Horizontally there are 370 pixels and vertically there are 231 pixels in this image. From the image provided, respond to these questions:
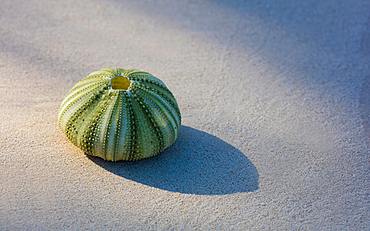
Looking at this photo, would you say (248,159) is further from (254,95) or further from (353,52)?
(353,52)

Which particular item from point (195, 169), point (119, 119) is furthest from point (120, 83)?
point (195, 169)

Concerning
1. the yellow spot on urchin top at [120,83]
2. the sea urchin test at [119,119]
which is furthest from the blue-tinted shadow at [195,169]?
the yellow spot on urchin top at [120,83]

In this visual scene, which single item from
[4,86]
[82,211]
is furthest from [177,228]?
[4,86]

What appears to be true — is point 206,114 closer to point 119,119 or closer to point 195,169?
point 195,169

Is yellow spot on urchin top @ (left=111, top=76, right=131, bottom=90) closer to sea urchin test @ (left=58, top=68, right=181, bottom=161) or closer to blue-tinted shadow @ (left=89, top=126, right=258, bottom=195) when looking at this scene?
sea urchin test @ (left=58, top=68, right=181, bottom=161)

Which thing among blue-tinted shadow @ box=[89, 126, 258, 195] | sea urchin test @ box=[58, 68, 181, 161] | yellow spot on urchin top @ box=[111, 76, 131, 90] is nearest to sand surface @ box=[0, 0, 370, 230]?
blue-tinted shadow @ box=[89, 126, 258, 195]

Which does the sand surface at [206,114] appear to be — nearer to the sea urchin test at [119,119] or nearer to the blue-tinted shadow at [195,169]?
the blue-tinted shadow at [195,169]
